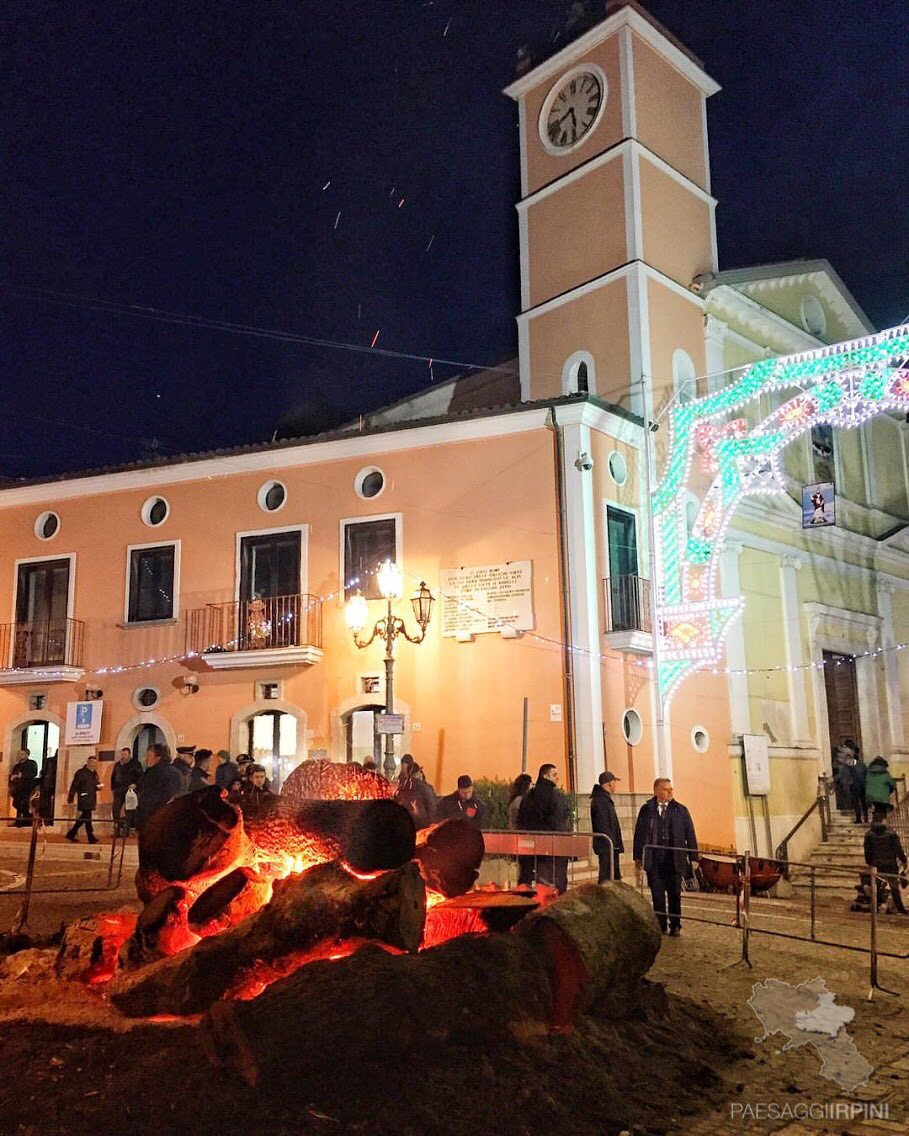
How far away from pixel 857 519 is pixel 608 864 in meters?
14.8

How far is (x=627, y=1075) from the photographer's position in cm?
543

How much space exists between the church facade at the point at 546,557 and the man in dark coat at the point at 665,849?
5.77 m

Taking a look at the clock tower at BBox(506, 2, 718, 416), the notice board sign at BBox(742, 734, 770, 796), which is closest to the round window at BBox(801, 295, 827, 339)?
the clock tower at BBox(506, 2, 718, 416)

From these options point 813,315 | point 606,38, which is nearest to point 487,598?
point 813,315

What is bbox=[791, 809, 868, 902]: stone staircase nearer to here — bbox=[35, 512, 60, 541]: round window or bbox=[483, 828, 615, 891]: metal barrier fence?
bbox=[483, 828, 615, 891]: metal barrier fence

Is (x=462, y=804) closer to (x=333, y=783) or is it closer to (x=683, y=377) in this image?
(x=333, y=783)

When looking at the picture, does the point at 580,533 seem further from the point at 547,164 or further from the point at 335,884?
the point at 335,884

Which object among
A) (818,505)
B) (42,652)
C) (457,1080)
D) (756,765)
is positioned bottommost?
(457,1080)

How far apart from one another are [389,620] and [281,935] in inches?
396

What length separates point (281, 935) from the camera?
18.9 feet

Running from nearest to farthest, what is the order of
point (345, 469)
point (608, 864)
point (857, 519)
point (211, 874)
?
point (211, 874)
point (608, 864)
point (345, 469)
point (857, 519)

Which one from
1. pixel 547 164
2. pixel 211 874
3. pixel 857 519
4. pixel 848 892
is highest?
pixel 547 164

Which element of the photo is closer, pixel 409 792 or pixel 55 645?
pixel 409 792

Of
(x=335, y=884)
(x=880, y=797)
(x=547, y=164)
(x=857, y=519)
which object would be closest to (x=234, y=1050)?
(x=335, y=884)
